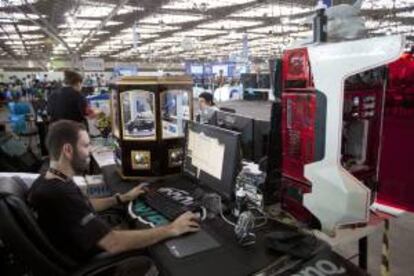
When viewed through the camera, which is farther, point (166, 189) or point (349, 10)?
point (166, 189)

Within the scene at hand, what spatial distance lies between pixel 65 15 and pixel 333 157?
360 inches

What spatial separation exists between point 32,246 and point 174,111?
1.44 meters

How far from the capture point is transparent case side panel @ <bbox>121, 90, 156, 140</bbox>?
8.25 feet

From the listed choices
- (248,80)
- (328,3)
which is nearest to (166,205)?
(328,3)

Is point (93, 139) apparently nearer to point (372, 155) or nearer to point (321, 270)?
point (372, 155)

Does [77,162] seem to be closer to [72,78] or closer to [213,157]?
[213,157]

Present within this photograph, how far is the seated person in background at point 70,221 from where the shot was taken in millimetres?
1532

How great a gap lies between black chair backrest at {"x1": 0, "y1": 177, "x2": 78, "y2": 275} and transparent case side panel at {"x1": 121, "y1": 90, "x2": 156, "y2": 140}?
115 cm

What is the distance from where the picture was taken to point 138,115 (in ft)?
9.10

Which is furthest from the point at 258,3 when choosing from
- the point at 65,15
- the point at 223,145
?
the point at 223,145

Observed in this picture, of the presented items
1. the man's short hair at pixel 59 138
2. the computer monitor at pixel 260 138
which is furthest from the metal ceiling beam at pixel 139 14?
the man's short hair at pixel 59 138

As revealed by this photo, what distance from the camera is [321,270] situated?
A: 4.28ft

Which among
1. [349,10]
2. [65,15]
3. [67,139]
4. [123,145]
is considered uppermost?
[65,15]

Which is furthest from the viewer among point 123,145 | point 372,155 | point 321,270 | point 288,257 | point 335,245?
point 123,145
